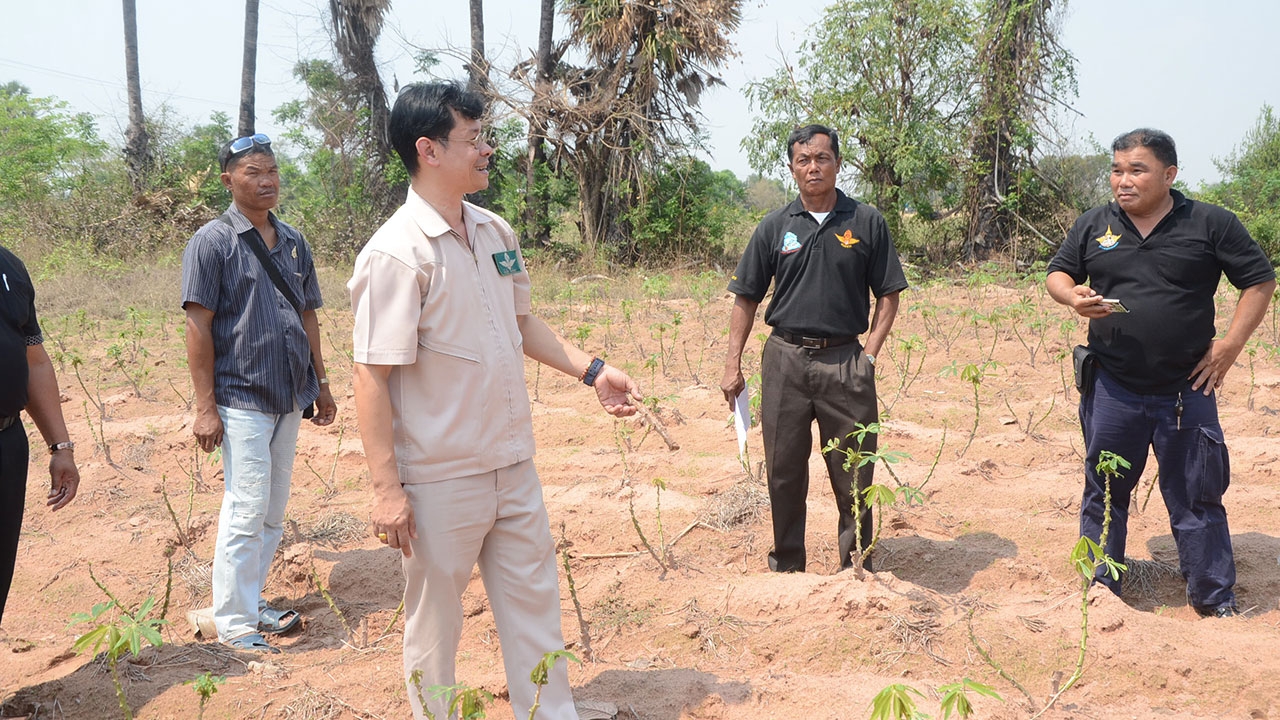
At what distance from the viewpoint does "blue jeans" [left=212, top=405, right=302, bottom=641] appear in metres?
3.23

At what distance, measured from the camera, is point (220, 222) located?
3.29 metres

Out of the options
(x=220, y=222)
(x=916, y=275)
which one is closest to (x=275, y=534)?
(x=220, y=222)

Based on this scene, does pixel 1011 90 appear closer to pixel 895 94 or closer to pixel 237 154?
pixel 895 94

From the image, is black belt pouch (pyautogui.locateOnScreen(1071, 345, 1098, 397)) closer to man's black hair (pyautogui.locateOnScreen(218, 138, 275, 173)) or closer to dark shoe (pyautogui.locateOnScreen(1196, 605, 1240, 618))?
dark shoe (pyautogui.locateOnScreen(1196, 605, 1240, 618))

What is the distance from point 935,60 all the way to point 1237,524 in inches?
445

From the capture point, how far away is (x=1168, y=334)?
3.35 m

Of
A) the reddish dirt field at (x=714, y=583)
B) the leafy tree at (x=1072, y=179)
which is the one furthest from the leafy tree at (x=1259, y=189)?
the reddish dirt field at (x=714, y=583)

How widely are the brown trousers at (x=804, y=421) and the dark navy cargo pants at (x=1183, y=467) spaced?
862 millimetres

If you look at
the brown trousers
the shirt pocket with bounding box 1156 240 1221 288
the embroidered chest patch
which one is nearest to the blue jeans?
the embroidered chest patch

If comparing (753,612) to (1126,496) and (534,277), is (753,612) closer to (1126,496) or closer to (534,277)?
(1126,496)

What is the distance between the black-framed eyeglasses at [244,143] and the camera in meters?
3.30

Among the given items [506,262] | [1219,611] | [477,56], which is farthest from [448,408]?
[477,56]

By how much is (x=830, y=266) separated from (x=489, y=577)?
1.82m

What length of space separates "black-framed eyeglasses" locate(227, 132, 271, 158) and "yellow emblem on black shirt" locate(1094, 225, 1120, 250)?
3049 millimetres
